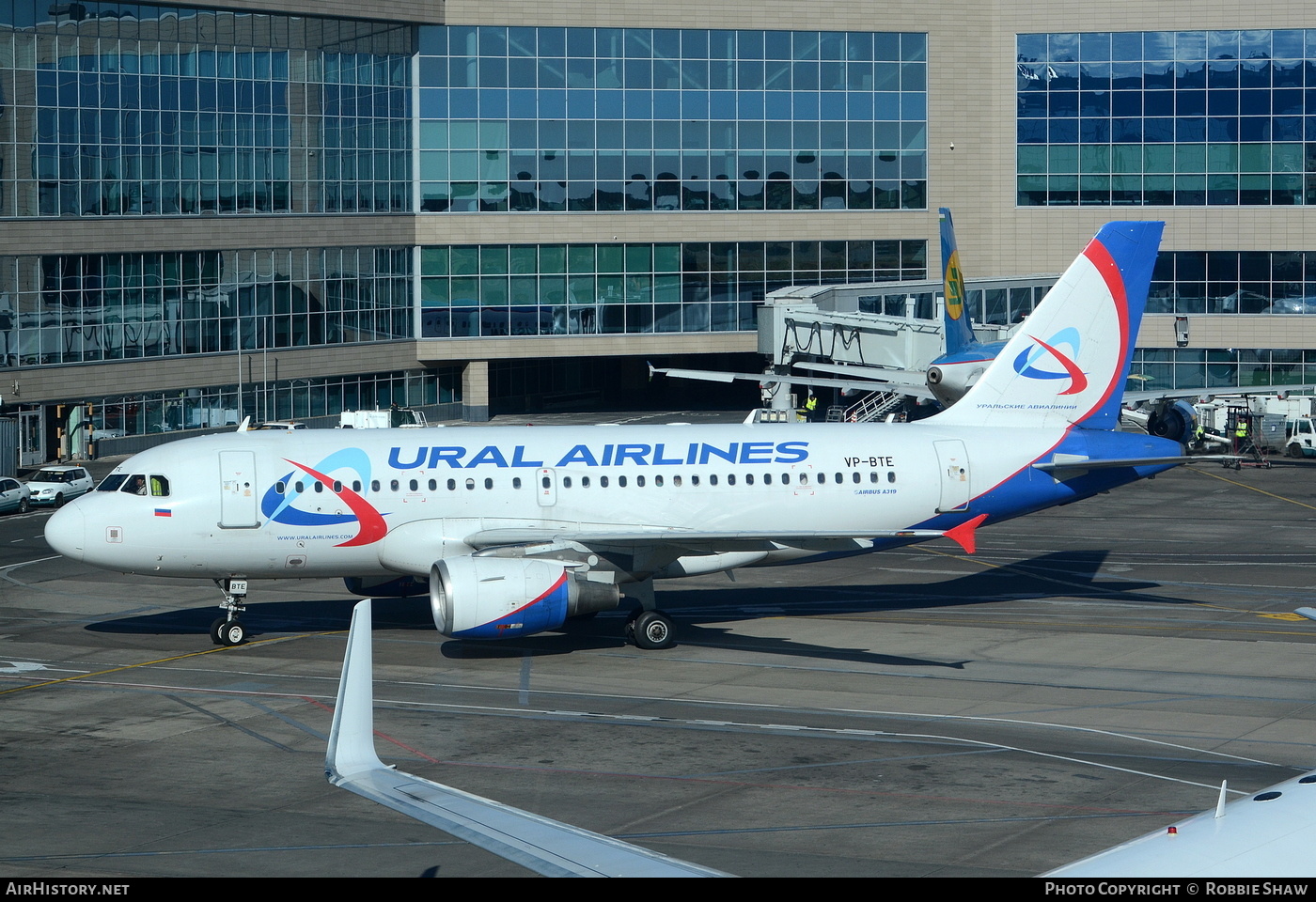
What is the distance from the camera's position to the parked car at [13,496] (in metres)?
60.7

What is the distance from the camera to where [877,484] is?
36500 mm

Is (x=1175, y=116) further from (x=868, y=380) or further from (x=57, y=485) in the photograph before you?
(x=57, y=485)

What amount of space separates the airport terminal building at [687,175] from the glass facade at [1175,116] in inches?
6.2

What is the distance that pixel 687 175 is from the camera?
92.0 meters

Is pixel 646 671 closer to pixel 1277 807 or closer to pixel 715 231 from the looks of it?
pixel 1277 807

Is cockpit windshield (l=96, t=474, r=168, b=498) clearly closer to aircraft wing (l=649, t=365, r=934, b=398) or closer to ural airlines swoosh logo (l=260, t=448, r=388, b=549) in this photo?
ural airlines swoosh logo (l=260, t=448, r=388, b=549)

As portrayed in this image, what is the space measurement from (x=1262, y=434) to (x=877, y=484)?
48391 mm

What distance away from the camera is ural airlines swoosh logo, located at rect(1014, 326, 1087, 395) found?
125 feet

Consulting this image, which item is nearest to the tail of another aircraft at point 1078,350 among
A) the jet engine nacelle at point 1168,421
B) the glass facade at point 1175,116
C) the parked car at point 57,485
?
the jet engine nacelle at point 1168,421

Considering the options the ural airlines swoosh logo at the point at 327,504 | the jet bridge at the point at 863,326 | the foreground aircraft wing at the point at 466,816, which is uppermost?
the jet bridge at the point at 863,326

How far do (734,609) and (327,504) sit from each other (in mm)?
11480

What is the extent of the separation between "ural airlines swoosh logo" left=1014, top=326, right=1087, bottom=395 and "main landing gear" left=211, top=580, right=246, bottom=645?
63.9 ft

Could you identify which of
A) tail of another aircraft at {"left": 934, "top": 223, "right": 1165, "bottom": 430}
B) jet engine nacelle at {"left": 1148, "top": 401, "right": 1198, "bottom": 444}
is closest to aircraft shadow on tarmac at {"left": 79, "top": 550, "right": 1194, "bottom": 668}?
tail of another aircraft at {"left": 934, "top": 223, "right": 1165, "bottom": 430}

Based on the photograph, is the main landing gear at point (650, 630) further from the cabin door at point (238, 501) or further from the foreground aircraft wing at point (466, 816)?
the foreground aircraft wing at point (466, 816)
